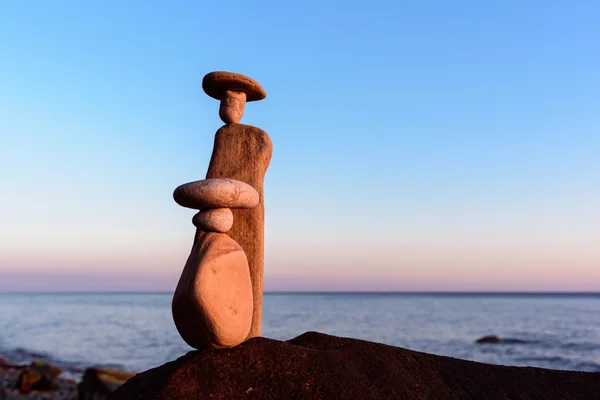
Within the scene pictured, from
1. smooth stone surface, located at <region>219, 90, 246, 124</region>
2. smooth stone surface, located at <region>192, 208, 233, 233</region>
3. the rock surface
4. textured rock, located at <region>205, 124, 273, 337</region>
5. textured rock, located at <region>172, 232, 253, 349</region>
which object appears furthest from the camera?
smooth stone surface, located at <region>219, 90, 246, 124</region>

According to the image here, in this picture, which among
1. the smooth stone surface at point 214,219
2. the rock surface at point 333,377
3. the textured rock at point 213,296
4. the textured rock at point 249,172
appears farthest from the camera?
the textured rock at point 249,172

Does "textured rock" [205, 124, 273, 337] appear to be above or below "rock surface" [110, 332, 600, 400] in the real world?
above

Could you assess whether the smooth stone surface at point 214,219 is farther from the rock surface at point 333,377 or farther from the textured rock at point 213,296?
the rock surface at point 333,377

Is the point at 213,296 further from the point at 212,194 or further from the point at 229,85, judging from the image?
the point at 229,85

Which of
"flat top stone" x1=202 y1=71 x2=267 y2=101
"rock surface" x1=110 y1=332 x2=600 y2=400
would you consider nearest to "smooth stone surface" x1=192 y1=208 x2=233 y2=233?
"rock surface" x1=110 y1=332 x2=600 y2=400

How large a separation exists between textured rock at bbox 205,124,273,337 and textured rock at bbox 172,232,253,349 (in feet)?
2.40

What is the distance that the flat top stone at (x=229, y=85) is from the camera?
632 cm

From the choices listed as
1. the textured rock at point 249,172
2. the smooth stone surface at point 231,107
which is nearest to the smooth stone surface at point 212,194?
the textured rock at point 249,172

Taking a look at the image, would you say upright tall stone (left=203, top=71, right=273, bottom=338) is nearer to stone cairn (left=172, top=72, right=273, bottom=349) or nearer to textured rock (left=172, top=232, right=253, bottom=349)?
stone cairn (left=172, top=72, right=273, bottom=349)

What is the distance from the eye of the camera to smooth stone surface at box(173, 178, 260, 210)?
5.34 meters

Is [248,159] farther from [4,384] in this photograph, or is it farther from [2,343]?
[2,343]

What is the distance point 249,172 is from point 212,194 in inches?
43.1

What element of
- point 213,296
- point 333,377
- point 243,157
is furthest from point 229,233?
point 333,377

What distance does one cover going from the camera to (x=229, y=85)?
6418 millimetres
